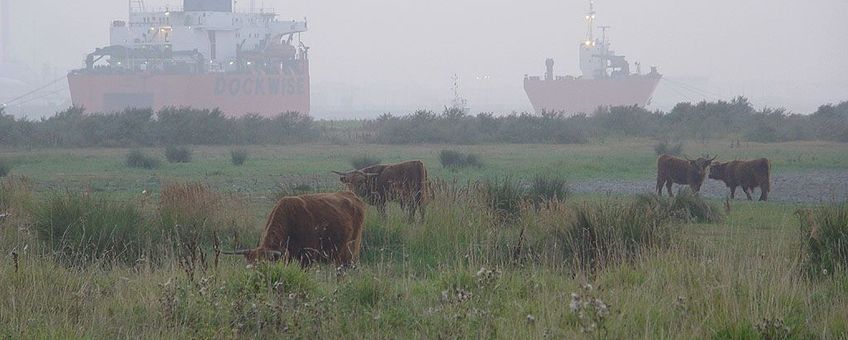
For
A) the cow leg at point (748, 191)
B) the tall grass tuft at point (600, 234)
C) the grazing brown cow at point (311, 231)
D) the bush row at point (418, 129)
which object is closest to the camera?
the grazing brown cow at point (311, 231)

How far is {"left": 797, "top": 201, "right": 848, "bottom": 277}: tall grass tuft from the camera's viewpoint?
740 centimetres

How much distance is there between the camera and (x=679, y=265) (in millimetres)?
7027

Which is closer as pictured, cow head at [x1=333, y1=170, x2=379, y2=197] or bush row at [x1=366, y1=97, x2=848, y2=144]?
cow head at [x1=333, y1=170, x2=379, y2=197]

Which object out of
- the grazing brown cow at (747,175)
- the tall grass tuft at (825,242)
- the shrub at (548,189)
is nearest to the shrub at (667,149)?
the grazing brown cow at (747,175)

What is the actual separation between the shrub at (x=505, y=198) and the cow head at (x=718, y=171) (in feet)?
24.8

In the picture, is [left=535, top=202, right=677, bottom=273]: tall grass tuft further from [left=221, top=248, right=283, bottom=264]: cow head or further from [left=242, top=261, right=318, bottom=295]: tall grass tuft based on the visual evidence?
[left=242, top=261, right=318, bottom=295]: tall grass tuft

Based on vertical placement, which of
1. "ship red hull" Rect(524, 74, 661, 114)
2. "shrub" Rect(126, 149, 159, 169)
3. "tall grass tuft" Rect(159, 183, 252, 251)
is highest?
"ship red hull" Rect(524, 74, 661, 114)

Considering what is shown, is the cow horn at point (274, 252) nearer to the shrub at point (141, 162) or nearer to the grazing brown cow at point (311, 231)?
the grazing brown cow at point (311, 231)

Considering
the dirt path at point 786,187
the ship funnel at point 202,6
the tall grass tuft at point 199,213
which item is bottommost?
the dirt path at point 786,187

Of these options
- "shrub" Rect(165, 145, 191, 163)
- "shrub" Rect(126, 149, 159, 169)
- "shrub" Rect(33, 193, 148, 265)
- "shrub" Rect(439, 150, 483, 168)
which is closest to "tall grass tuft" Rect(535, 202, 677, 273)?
"shrub" Rect(33, 193, 148, 265)

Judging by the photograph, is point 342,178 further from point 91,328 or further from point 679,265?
point 91,328

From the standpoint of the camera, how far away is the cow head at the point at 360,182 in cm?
1248

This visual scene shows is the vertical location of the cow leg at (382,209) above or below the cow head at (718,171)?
above

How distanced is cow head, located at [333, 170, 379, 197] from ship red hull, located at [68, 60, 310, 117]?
6261 cm
